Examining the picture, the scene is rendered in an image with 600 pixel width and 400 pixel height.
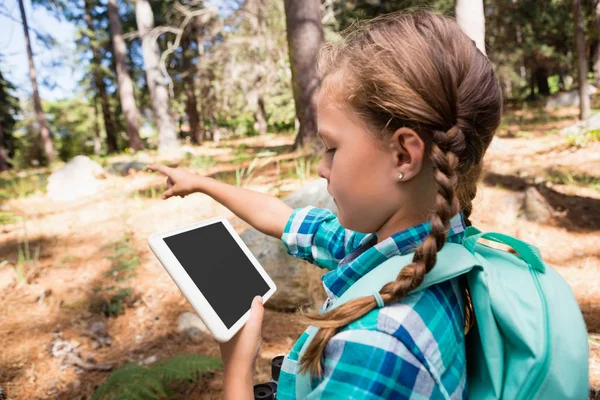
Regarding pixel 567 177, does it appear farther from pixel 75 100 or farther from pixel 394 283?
pixel 75 100

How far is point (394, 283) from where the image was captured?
0.84 metres

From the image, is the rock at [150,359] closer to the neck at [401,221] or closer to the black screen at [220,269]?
the black screen at [220,269]

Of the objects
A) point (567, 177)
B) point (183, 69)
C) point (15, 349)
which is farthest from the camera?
point (183, 69)

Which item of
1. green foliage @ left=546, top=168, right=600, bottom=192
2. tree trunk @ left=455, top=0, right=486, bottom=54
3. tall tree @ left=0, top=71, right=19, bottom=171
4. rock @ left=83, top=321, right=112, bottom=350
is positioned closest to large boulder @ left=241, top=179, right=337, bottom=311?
rock @ left=83, top=321, right=112, bottom=350

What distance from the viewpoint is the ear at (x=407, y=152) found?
37.2 inches

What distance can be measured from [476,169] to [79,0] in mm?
22203

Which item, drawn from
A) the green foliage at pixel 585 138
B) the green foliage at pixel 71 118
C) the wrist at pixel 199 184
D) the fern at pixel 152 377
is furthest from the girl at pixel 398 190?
the green foliage at pixel 71 118

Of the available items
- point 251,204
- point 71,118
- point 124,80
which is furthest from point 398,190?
point 71,118

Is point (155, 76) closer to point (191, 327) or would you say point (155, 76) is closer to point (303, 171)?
point (303, 171)

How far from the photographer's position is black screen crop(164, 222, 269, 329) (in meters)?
1.21

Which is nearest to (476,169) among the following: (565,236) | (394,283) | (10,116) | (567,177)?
(394,283)

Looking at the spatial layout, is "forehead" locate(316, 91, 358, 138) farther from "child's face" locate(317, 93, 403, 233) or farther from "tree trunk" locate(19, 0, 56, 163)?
"tree trunk" locate(19, 0, 56, 163)

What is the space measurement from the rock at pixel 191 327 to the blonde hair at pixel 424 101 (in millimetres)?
2372

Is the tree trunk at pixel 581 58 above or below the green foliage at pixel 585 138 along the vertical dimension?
above
